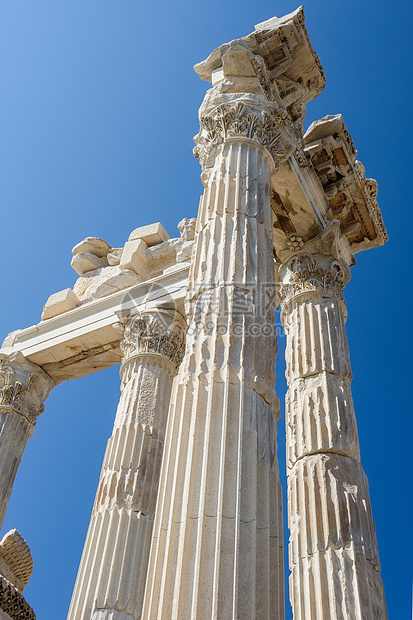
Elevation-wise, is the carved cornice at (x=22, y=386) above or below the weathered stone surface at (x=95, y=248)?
below

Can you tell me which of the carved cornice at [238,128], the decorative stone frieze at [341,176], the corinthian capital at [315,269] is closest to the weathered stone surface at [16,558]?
the carved cornice at [238,128]

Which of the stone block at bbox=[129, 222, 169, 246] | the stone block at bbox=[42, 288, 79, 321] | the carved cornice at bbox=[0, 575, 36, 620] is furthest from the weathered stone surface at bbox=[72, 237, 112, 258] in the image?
the carved cornice at bbox=[0, 575, 36, 620]

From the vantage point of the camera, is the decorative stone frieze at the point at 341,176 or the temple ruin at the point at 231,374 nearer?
the temple ruin at the point at 231,374

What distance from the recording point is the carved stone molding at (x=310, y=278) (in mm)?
15109

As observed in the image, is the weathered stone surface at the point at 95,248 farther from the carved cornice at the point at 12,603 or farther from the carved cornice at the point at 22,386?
the carved cornice at the point at 12,603

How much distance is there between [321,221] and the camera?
53.5 ft

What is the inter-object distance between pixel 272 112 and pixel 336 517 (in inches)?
296

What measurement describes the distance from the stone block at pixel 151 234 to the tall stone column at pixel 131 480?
3.86 metres

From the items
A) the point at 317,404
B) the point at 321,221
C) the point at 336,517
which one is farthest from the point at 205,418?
the point at 321,221

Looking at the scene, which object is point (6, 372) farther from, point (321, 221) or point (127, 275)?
point (321, 221)

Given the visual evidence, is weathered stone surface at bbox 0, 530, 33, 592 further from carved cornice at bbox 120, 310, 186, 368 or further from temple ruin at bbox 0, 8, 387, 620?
carved cornice at bbox 120, 310, 186, 368

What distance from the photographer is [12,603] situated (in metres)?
7.86

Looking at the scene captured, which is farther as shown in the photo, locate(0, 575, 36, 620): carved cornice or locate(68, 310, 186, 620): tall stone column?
locate(68, 310, 186, 620): tall stone column

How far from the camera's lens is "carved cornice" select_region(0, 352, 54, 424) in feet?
60.1
